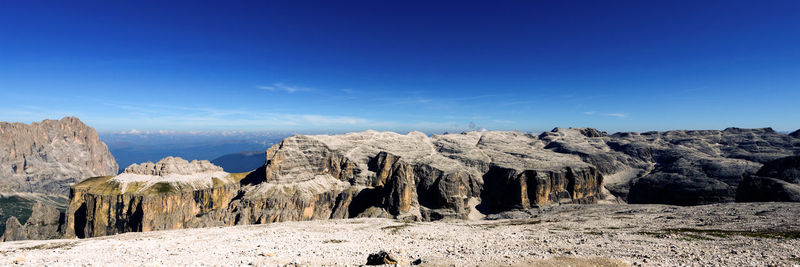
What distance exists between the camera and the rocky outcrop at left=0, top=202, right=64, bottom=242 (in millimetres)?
134500

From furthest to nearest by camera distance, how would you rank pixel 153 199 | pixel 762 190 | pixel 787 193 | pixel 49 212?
pixel 49 212, pixel 153 199, pixel 762 190, pixel 787 193

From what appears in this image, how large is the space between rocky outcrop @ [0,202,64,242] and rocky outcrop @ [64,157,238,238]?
10848 millimetres

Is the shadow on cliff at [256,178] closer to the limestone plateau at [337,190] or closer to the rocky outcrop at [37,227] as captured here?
the limestone plateau at [337,190]

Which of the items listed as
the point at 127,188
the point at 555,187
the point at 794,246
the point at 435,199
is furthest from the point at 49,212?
the point at 555,187

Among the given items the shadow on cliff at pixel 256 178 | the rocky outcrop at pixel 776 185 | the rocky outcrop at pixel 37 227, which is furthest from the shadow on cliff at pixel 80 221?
the rocky outcrop at pixel 776 185

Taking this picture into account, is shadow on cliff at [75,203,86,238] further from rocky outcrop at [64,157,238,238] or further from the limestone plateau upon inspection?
the limestone plateau

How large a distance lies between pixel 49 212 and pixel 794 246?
255 metres

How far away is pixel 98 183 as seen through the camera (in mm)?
157625

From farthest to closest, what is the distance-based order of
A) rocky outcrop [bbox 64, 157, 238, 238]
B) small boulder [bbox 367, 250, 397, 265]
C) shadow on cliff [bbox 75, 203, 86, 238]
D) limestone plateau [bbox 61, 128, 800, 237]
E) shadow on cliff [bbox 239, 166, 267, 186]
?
shadow on cliff [bbox 239, 166, 267, 186] < shadow on cliff [bbox 75, 203, 86, 238] < limestone plateau [bbox 61, 128, 800, 237] < rocky outcrop [bbox 64, 157, 238, 238] < small boulder [bbox 367, 250, 397, 265]

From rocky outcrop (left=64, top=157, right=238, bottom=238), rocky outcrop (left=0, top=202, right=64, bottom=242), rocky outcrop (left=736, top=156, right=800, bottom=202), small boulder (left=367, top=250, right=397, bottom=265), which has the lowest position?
rocky outcrop (left=0, top=202, right=64, bottom=242)

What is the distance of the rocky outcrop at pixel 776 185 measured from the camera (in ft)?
277

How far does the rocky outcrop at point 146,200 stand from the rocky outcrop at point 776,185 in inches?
7923

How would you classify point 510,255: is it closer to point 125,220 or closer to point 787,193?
point 787,193

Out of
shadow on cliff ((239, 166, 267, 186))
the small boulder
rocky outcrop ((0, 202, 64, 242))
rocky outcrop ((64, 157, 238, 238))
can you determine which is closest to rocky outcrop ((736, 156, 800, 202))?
the small boulder
